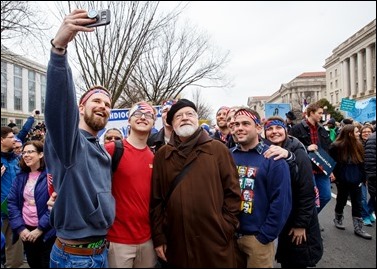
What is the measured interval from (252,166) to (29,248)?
245 centimetres

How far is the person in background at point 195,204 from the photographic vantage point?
218cm

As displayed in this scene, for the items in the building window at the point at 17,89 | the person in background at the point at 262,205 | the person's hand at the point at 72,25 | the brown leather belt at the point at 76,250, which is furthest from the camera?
the building window at the point at 17,89

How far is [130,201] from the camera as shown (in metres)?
2.29

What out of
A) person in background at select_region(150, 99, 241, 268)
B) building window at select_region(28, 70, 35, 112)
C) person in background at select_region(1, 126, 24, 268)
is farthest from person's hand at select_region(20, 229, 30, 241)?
building window at select_region(28, 70, 35, 112)

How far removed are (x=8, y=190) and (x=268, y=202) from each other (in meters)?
3.57

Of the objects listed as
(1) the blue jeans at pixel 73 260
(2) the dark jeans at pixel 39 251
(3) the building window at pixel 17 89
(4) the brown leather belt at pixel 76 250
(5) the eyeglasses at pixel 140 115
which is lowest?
(2) the dark jeans at pixel 39 251

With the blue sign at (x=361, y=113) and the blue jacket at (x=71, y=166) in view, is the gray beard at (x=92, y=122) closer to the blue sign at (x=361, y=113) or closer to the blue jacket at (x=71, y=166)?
the blue jacket at (x=71, y=166)

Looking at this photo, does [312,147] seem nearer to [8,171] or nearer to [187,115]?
[187,115]

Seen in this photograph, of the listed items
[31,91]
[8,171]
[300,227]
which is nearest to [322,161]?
[300,227]

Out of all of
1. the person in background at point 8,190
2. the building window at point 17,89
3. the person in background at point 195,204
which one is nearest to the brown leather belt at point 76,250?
the person in background at point 195,204

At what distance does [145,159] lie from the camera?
98.0 inches

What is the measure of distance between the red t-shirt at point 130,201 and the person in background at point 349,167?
4376 millimetres

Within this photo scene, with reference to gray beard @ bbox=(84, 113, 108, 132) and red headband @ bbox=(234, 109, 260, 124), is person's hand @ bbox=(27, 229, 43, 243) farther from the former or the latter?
red headband @ bbox=(234, 109, 260, 124)

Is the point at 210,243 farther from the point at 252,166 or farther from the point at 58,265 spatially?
the point at 58,265
